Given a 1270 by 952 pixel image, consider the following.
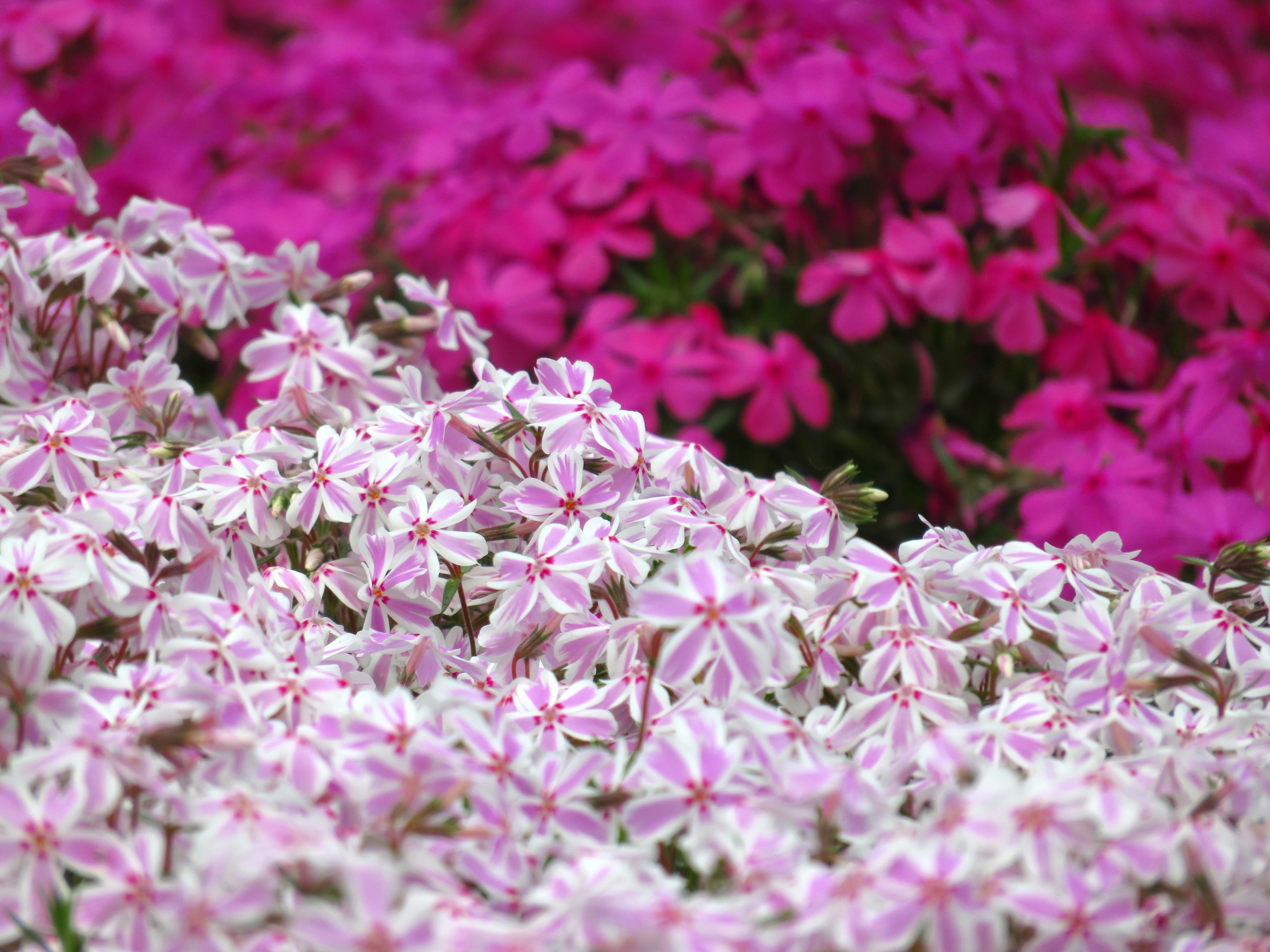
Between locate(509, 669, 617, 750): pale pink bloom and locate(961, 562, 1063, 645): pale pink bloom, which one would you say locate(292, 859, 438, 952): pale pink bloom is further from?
locate(961, 562, 1063, 645): pale pink bloom

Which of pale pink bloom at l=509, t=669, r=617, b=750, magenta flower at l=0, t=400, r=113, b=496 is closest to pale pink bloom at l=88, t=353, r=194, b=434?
magenta flower at l=0, t=400, r=113, b=496

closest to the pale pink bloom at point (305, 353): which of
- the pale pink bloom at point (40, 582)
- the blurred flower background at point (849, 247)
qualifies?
the blurred flower background at point (849, 247)

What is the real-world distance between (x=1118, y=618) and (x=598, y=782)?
44 cm

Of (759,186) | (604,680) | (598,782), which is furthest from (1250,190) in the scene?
(598,782)

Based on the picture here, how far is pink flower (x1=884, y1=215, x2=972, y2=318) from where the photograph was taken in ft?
4.69

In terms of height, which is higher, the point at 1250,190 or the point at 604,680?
the point at 1250,190

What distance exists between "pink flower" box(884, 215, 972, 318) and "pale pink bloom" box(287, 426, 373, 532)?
0.71 meters

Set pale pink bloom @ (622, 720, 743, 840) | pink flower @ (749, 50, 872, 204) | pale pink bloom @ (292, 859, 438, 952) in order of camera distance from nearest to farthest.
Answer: pale pink bloom @ (292, 859, 438, 952)
pale pink bloom @ (622, 720, 743, 840)
pink flower @ (749, 50, 872, 204)

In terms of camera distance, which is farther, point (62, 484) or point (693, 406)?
point (693, 406)

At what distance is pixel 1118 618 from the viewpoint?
94 cm

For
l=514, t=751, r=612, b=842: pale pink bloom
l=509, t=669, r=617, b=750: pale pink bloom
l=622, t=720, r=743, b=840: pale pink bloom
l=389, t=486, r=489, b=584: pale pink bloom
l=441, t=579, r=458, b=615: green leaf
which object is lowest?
l=509, t=669, r=617, b=750: pale pink bloom

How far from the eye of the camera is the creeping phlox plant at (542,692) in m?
0.65

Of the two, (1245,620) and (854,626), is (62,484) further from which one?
(1245,620)

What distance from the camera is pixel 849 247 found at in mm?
1633
